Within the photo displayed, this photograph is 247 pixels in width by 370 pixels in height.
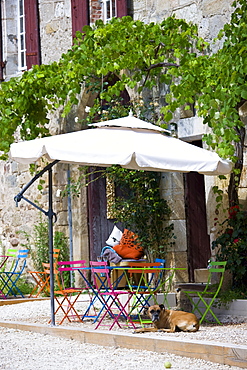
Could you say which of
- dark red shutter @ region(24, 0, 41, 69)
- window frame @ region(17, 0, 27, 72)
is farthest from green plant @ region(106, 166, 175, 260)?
window frame @ region(17, 0, 27, 72)

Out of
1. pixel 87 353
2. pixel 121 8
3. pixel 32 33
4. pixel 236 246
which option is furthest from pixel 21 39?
pixel 87 353

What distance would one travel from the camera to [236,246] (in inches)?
297

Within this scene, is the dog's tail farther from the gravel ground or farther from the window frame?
the window frame

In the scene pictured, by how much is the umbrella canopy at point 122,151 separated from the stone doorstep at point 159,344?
1544 mm

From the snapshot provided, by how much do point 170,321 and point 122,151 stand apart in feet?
5.38

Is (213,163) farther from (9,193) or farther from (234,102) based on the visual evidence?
(9,193)

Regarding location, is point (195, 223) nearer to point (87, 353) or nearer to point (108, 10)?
point (108, 10)

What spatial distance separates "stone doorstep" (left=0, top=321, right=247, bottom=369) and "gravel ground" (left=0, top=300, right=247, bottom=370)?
0.06 m

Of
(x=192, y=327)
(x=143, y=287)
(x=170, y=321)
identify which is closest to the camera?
(x=192, y=327)

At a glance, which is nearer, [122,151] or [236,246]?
[122,151]

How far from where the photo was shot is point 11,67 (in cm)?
1206

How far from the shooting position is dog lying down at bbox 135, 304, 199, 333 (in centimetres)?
626

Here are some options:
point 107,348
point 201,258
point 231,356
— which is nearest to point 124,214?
point 201,258

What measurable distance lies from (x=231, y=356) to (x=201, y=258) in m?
4.61
